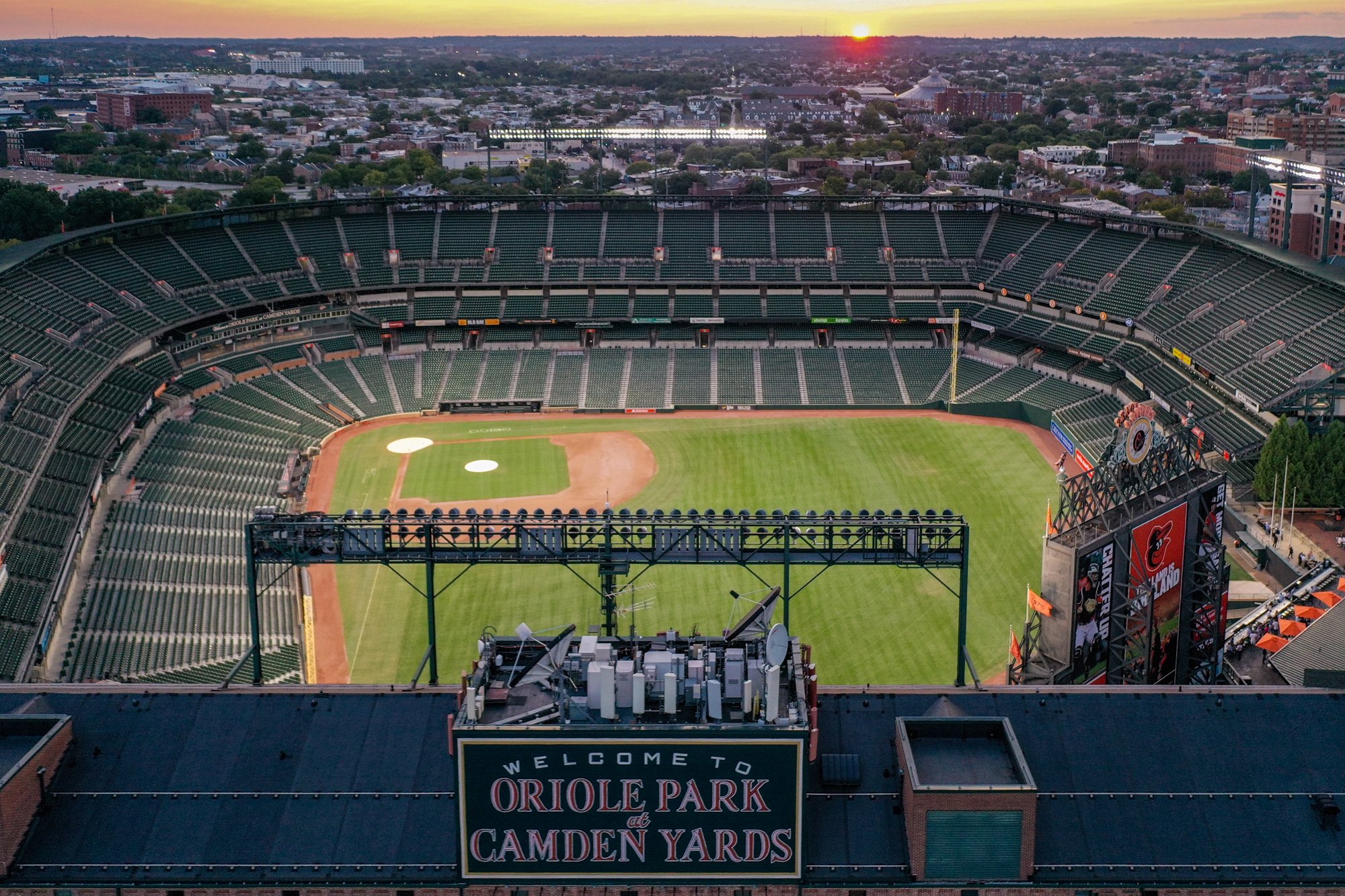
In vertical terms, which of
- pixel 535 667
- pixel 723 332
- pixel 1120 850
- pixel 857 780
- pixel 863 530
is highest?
pixel 723 332

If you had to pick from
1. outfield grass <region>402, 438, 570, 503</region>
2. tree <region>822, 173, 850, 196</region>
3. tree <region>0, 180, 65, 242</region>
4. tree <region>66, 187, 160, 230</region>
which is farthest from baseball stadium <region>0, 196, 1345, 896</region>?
tree <region>822, 173, 850, 196</region>

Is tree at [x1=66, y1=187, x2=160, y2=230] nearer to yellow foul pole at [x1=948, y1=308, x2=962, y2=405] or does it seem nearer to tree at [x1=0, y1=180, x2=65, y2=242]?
tree at [x1=0, y1=180, x2=65, y2=242]

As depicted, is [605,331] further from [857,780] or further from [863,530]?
[857,780]

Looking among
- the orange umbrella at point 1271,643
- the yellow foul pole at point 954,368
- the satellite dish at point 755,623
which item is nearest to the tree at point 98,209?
the yellow foul pole at point 954,368

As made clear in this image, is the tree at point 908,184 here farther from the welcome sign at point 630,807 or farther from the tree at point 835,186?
the welcome sign at point 630,807

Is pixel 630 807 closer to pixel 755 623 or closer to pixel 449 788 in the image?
pixel 449 788

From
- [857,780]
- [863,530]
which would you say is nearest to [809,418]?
[863,530]
